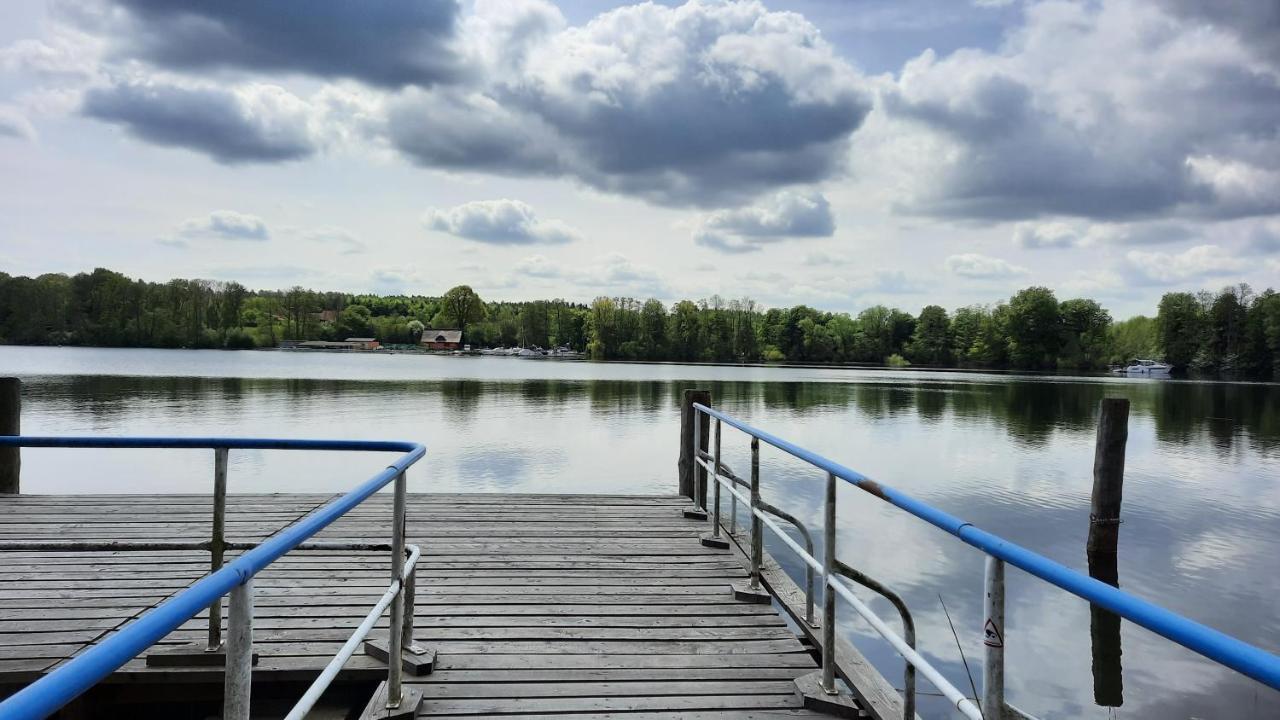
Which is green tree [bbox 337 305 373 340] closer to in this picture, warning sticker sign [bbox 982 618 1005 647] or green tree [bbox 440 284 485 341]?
green tree [bbox 440 284 485 341]

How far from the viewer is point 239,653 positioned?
5.59ft

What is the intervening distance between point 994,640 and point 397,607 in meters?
2.25

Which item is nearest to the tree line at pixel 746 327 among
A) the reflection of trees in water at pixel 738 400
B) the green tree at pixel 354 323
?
the green tree at pixel 354 323

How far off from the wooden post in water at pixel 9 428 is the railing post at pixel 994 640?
8.52 m

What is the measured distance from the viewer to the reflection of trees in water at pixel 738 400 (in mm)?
24969

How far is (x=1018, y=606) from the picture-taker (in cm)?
877

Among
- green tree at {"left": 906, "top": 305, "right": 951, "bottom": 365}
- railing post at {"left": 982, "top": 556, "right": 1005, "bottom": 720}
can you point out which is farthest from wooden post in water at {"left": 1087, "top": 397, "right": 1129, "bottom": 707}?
green tree at {"left": 906, "top": 305, "right": 951, "bottom": 365}

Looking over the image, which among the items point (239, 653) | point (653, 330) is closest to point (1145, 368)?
point (653, 330)

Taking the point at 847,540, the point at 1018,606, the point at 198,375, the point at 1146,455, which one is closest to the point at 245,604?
the point at 1018,606

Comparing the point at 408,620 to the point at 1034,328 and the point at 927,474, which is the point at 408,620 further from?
the point at 1034,328

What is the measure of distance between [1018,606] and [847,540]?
113 inches

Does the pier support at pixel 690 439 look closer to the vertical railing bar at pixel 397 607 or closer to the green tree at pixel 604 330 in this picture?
the vertical railing bar at pixel 397 607

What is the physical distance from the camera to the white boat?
273 feet

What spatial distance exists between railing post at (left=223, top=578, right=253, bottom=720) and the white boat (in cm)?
10003
